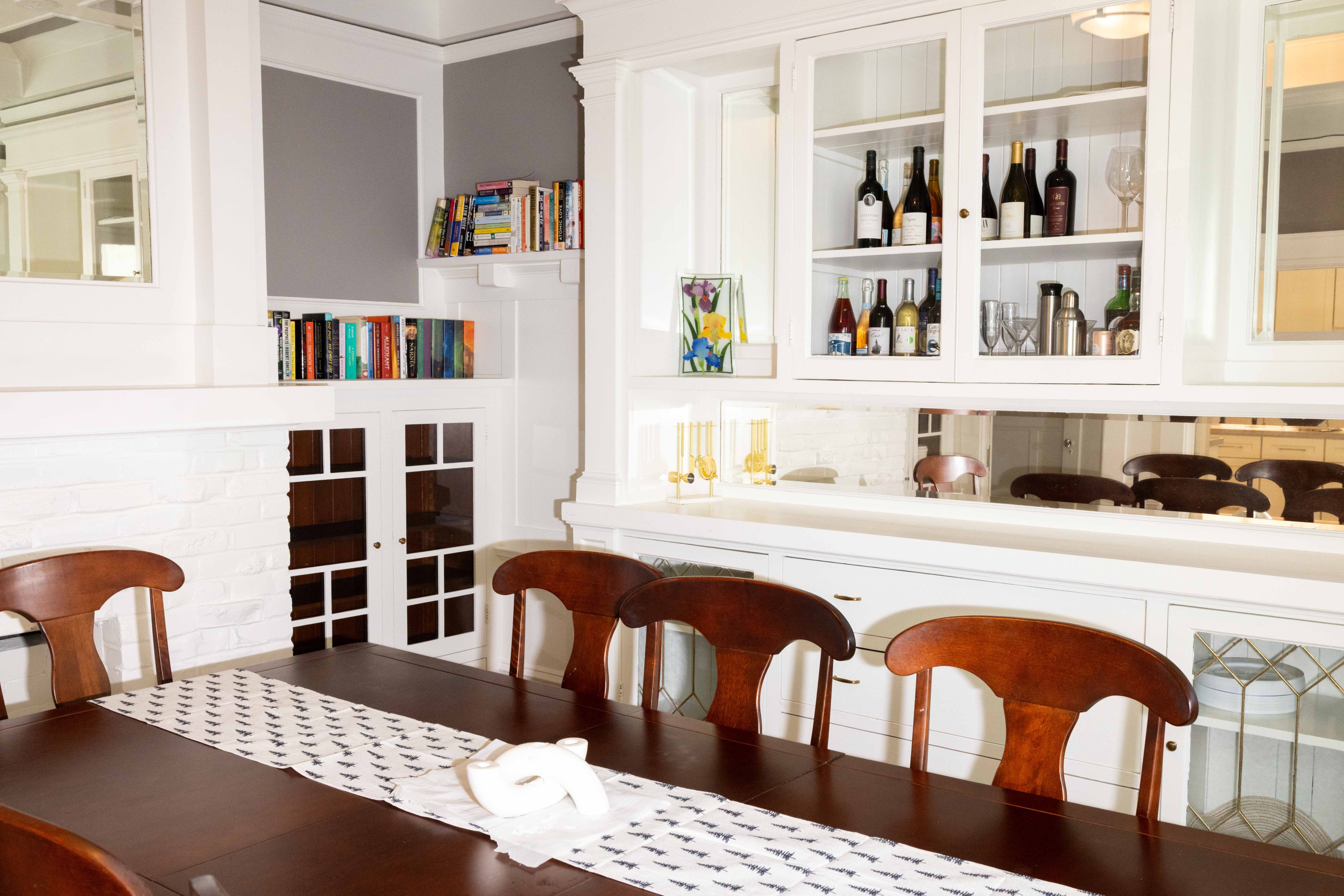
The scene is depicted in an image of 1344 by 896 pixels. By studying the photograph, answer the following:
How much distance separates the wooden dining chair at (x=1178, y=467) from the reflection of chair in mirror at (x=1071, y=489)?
0.04 m

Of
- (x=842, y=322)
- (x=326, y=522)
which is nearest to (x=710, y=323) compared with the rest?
(x=842, y=322)

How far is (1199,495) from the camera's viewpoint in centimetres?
264

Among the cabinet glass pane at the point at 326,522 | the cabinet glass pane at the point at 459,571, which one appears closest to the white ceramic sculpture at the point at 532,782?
the cabinet glass pane at the point at 326,522

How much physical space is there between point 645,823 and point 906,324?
1.86 m

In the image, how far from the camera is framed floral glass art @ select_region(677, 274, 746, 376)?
339 cm

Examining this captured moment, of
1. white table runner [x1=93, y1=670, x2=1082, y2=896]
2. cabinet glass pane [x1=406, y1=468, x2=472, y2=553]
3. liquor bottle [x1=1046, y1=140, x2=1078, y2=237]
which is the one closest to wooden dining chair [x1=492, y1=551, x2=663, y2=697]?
white table runner [x1=93, y1=670, x2=1082, y2=896]

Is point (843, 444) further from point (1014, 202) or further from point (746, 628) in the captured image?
point (746, 628)

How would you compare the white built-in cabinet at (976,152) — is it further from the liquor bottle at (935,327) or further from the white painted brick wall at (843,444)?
the white painted brick wall at (843,444)

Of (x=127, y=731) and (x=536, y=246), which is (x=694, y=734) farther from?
(x=536, y=246)

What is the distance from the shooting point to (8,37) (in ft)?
8.77

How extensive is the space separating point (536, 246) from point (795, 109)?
1254mm

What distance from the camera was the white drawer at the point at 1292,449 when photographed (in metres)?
2.48

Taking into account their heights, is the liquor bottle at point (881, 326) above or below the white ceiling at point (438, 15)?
below

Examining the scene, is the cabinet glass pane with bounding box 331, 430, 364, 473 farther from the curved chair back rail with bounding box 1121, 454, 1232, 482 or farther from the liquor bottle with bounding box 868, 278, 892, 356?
the curved chair back rail with bounding box 1121, 454, 1232, 482
